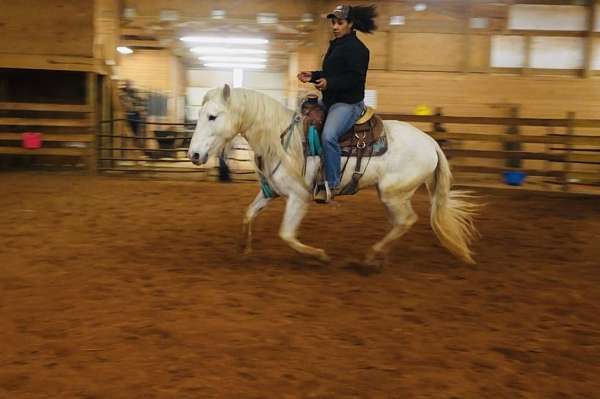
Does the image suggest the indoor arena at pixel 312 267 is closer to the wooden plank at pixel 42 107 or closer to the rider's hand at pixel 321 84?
the rider's hand at pixel 321 84

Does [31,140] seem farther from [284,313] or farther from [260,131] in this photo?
→ [284,313]

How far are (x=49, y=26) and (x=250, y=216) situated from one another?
36.1 ft

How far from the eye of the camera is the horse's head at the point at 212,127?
532 centimetres

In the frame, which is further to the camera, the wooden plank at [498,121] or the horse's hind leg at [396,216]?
the wooden plank at [498,121]

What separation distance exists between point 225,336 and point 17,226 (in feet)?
15.0

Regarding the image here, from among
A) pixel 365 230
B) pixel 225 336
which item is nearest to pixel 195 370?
pixel 225 336

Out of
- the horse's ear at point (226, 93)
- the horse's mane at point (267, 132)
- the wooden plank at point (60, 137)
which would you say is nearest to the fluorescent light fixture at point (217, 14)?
the wooden plank at point (60, 137)

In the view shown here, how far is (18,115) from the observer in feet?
51.6

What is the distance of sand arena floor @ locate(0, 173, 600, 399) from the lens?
3.33 metres

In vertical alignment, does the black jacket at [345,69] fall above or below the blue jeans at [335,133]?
above

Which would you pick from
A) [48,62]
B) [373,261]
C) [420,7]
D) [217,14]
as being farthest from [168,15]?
[373,261]

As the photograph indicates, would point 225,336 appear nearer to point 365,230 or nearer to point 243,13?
point 365,230

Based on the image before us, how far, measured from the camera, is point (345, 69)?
5602mm

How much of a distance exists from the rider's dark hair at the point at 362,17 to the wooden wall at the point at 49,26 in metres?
10.6
